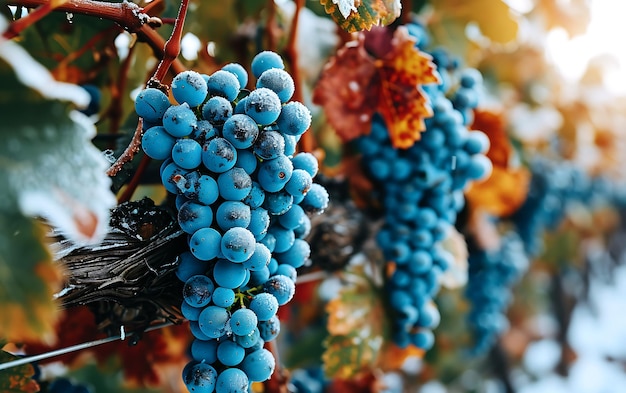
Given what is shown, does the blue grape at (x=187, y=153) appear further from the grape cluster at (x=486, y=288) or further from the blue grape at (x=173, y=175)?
the grape cluster at (x=486, y=288)

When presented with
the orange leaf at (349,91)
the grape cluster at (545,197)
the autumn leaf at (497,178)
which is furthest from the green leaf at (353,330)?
the grape cluster at (545,197)

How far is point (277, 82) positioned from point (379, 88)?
0.31 m

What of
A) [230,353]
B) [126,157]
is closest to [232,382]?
[230,353]

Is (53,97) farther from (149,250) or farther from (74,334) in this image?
(74,334)

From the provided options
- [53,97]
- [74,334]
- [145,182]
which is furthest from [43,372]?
[53,97]

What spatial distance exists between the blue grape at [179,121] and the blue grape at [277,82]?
0.08 metres

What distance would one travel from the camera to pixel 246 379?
0.52 meters

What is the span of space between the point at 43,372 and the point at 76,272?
0.41m

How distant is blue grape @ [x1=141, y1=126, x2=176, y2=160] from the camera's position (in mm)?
491

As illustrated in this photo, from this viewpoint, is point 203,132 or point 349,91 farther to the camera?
point 349,91

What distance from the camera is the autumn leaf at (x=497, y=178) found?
3.31ft

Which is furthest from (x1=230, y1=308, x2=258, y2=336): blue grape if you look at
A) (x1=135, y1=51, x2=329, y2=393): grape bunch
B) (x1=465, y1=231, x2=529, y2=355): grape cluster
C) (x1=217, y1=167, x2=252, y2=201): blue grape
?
(x1=465, y1=231, x2=529, y2=355): grape cluster

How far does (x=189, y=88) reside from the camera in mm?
492

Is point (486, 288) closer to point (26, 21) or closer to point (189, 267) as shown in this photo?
point (189, 267)
